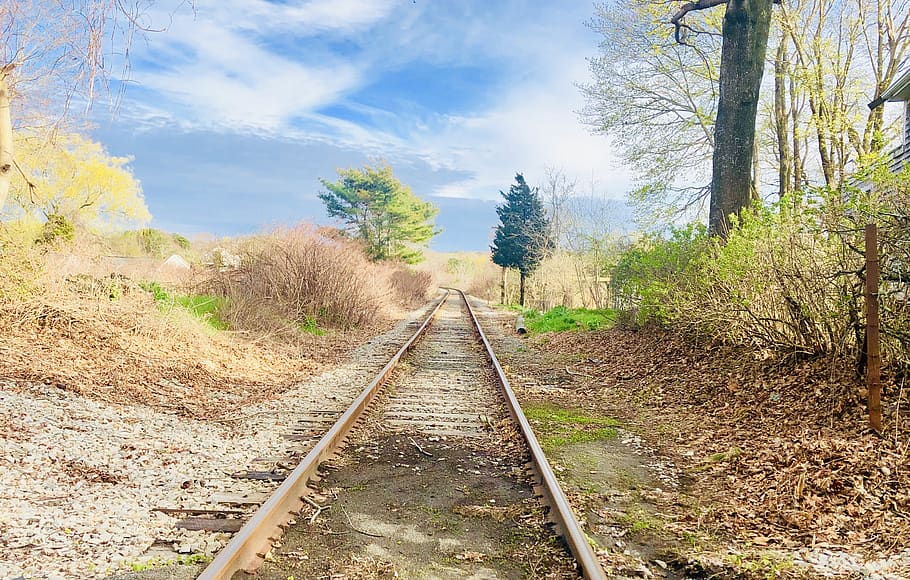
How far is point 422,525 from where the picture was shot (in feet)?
13.1

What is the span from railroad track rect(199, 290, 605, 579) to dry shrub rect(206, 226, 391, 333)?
795cm

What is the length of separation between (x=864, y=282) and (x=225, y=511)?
18.4 ft

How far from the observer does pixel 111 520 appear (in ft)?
12.6

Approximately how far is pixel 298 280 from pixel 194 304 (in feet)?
12.9

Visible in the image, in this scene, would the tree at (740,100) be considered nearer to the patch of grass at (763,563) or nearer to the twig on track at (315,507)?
the patch of grass at (763,563)

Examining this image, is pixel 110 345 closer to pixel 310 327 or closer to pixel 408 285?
pixel 310 327

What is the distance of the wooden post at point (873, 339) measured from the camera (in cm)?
520

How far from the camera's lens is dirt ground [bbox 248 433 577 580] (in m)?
3.37

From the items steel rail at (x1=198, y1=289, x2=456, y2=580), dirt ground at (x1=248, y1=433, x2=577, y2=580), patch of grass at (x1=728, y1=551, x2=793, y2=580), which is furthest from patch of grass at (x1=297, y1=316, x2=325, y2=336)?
patch of grass at (x1=728, y1=551, x2=793, y2=580)

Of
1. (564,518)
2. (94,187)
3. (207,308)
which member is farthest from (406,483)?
(94,187)

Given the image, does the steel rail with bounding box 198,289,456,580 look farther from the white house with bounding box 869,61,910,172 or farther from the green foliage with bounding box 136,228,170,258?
the green foliage with bounding box 136,228,170,258

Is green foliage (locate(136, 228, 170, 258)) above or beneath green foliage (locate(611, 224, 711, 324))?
above

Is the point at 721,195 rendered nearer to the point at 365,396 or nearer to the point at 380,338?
the point at 365,396

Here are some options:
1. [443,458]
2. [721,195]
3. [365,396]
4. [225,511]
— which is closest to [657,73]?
[721,195]
